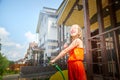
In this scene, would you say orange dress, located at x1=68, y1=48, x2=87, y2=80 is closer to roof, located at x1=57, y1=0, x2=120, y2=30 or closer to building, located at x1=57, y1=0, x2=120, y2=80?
building, located at x1=57, y1=0, x2=120, y2=80

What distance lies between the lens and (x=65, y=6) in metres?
7.26

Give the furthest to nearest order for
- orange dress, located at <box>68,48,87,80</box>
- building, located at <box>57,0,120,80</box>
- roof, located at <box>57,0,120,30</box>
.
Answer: roof, located at <box>57,0,120,30</box> → building, located at <box>57,0,120,80</box> → orange dress, located at <box>68,48,87,80</box>

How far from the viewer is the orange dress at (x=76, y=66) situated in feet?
8.26

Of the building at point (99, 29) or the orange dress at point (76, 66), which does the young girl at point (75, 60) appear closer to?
the orange dress at point (76, 66)

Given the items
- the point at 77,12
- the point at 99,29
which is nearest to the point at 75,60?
the point at 99,29

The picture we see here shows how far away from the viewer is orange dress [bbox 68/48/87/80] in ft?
8.26

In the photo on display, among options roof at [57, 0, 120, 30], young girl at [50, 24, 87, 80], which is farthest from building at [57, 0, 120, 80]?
young girl at [50, 24, 87, 80]

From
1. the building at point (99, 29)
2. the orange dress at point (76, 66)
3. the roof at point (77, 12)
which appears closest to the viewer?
the orange dress at point (76, 66)

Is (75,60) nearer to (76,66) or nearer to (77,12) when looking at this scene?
(76,66)

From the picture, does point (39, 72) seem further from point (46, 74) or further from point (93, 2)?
point (93, 2)

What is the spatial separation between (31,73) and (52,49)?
51.9ft

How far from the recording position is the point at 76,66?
254 centimetres

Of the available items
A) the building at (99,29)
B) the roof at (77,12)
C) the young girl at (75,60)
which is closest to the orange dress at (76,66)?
the young girl at (75,60)

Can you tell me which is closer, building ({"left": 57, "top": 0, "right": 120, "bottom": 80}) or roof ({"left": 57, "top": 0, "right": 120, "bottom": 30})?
building ({"left": 57, "top": 0, "right": 120, "bottom": 80})
